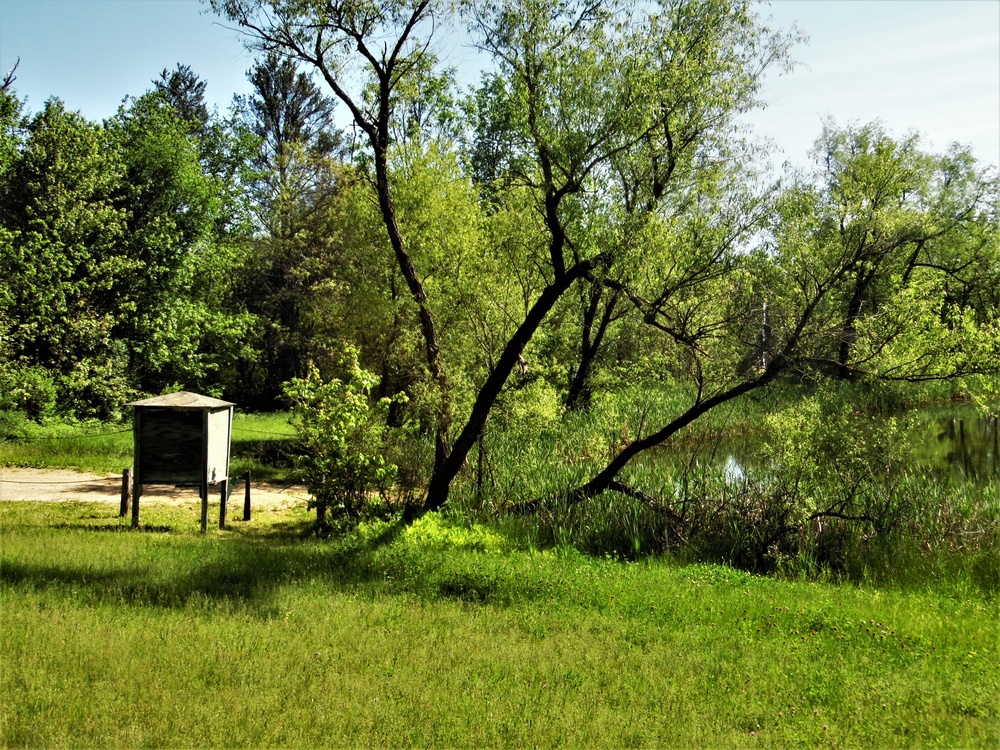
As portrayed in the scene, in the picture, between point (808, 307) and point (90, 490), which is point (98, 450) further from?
point (808, 307)

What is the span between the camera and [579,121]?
36.2ft

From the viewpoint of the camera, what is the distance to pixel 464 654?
6.51 meters

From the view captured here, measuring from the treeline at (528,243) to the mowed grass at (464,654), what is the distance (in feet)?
13.0

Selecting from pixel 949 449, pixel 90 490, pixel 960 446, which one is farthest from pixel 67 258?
pixel 960 446

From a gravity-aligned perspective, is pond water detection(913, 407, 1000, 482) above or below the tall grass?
above

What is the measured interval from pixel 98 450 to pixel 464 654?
52.4 feet

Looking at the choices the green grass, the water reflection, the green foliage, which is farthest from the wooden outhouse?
the water reflection

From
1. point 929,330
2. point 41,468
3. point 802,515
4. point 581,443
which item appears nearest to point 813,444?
point 802,515

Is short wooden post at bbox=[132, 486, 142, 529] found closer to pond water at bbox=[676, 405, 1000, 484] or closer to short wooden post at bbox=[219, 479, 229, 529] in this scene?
short wooden post at bbox=[219, 479, 229, 529]

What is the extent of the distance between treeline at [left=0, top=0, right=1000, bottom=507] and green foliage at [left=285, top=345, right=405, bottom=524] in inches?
49.8

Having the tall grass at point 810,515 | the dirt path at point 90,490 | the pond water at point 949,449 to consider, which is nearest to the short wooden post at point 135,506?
the dirt path at point 90,490

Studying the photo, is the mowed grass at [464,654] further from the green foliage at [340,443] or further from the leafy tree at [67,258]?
the leafy tree at [67,258]

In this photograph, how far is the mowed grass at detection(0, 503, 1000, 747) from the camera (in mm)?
5188

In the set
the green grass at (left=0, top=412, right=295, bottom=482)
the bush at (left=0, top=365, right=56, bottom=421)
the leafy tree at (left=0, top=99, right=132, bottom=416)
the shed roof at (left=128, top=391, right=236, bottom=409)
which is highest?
the leafy tree at (left=0, top=99, right=132, bottom=416)
